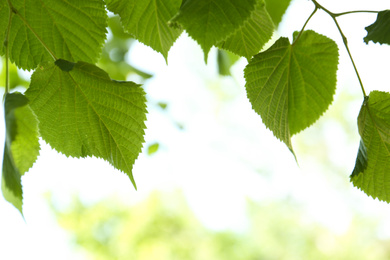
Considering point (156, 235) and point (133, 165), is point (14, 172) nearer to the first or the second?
point (133, 165)

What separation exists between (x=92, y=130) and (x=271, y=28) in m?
0.19

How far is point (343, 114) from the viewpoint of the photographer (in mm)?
5207

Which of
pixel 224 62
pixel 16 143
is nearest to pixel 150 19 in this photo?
pixel 16 143

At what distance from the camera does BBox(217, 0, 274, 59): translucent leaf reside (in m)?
0.40

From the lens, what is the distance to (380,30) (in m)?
0.34

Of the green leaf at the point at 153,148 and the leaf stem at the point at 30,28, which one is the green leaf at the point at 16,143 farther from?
the green leaf at the point at 153,148

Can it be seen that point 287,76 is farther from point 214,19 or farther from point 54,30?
point 54,30

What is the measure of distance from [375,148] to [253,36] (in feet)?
0.50

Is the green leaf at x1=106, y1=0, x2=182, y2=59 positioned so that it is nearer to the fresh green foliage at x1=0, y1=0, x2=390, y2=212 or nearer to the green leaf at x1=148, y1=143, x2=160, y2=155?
the fresh green foliage at x1=0, y1=0, x2=390, y2=212

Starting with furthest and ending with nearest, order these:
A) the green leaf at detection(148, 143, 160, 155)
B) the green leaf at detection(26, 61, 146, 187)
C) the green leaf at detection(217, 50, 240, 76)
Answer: the green leaf at detection(148, 143, 160, 155) < the green leaf at detection(217, 50, 240, 76) < the green leaf at detection(26, 61, 146, 187)

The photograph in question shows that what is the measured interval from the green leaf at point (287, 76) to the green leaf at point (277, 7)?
0.32 ft

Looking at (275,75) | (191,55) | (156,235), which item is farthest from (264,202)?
(275,75)

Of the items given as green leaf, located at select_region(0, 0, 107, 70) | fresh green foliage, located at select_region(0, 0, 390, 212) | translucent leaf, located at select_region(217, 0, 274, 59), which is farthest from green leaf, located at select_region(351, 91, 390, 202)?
green leaf, located at select_region(0, 0, 107, 70)

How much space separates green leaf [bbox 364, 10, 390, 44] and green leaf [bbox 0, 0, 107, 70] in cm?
24
